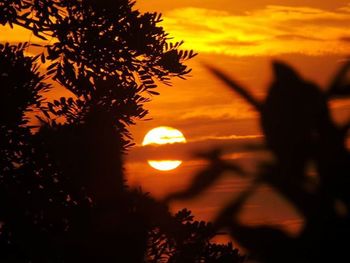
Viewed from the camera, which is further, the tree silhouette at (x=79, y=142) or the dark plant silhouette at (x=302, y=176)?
the tree silhouette at (x=79, y=142)

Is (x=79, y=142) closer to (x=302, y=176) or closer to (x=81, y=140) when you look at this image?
(x=81, y=140)

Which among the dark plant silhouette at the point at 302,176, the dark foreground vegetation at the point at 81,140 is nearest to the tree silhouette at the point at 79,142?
the dark foreground vegetation at the point at 81,140

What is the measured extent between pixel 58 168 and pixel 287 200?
10.9m

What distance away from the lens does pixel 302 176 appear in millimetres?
896

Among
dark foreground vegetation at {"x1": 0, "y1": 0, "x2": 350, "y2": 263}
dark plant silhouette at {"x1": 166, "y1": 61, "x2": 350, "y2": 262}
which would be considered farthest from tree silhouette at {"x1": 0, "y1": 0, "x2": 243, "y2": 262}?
dark plant silhouette at {"x1": 166, "y1": 61, "x2": 350, "y2": 262}

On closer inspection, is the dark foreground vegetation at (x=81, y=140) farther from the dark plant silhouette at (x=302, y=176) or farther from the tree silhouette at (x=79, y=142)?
the dark plant silhouette at (x=302, y=176)

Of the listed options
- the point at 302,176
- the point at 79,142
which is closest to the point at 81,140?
the point at 79,142

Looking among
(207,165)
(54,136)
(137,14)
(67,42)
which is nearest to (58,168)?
(54,136)

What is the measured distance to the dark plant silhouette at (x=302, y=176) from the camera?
2.86ft

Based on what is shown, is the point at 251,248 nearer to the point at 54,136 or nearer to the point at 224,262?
the point at 54,136

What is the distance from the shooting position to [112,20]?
1207cm

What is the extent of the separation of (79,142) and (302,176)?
10772mm

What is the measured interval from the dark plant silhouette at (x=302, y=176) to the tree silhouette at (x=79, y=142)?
9975 mm

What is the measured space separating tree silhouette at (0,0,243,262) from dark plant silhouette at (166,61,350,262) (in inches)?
393
